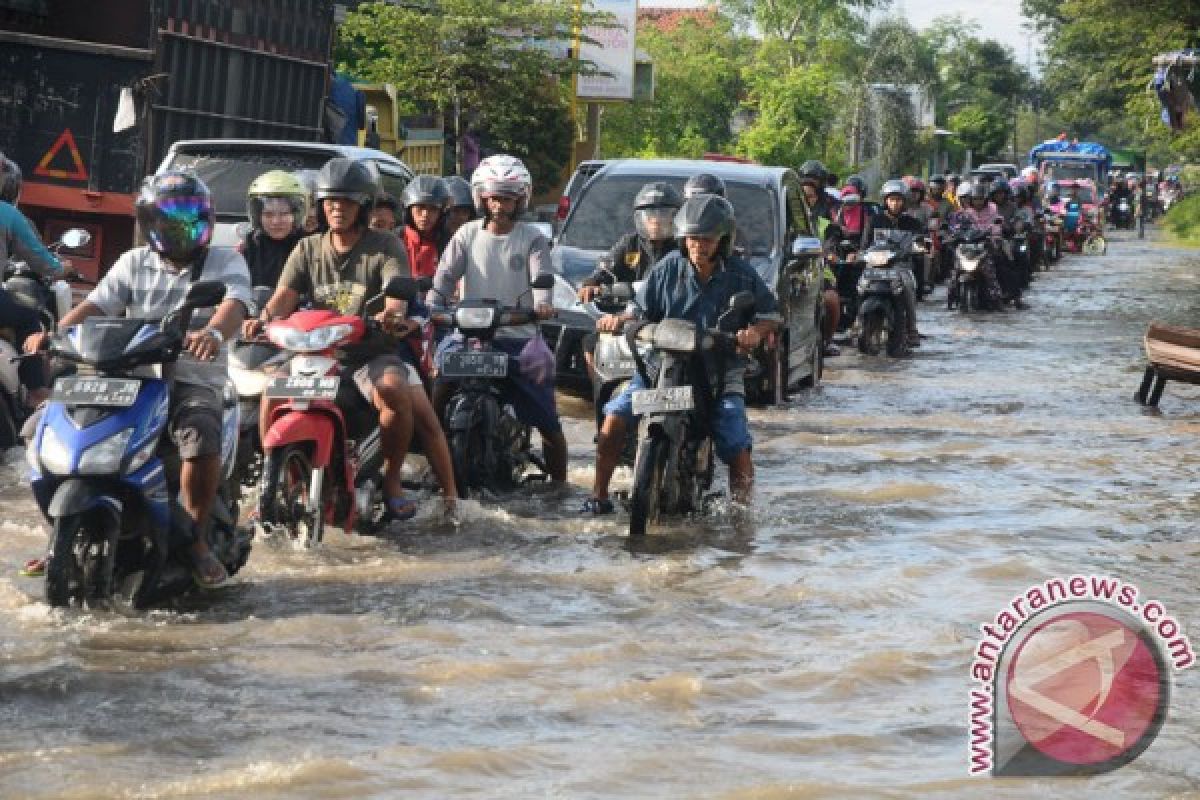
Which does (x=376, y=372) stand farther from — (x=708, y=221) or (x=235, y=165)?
(x=235, y=165)

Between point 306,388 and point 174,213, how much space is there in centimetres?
109

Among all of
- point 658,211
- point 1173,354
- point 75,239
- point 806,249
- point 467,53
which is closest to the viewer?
point 75,239

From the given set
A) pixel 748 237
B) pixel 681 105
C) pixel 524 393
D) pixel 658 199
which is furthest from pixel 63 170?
pixel 681 105

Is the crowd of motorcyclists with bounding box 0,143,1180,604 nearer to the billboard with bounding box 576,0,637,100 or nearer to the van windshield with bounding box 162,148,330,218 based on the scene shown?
the van windshield with bounding box 162,148,330,218

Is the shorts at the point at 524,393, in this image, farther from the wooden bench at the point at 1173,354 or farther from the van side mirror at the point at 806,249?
the wooden bench at the point at 1173,354

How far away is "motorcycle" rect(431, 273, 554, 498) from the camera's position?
33.5 feet

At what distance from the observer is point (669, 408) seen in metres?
9.43

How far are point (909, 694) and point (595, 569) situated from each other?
219 cm

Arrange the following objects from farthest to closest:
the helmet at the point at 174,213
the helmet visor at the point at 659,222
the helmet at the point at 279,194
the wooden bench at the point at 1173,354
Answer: the wooden bench at the point at 1173,354 < the helmet visor at the point at 659,222 < the helmet at the point at 279,194 < the helmet at the point at 174,213

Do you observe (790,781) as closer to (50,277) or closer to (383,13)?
(50,277)

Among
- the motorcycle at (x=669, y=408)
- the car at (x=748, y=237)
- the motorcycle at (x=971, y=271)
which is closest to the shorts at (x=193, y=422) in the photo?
the motorcycle at (x=669, y=408)

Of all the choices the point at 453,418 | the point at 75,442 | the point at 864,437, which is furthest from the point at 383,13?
the point at 75,442

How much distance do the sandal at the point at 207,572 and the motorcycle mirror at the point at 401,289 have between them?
1.43 metres

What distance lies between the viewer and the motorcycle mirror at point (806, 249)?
14069 millimetres
